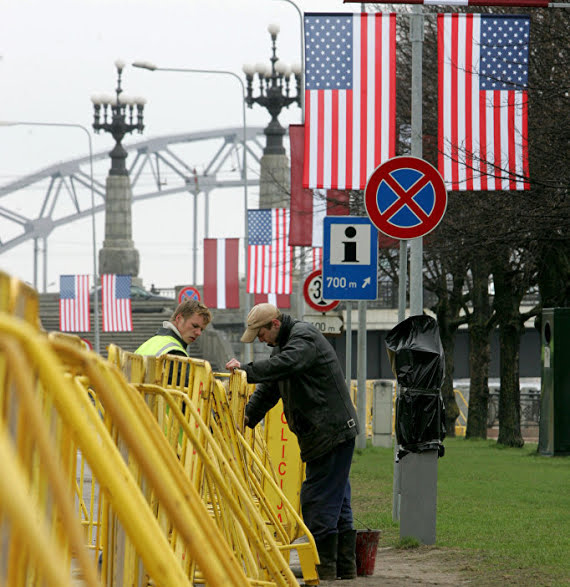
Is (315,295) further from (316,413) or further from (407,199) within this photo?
(316,413)

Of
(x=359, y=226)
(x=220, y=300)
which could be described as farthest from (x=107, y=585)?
(x=220, y=300)

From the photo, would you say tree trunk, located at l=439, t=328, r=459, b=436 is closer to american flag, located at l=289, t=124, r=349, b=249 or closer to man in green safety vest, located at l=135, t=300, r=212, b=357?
american flag, located at l=289, t=124, r=349, b=249

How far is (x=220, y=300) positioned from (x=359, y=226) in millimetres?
24631

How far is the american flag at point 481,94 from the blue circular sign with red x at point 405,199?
359 cm

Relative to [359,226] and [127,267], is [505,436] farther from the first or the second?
[127,267]

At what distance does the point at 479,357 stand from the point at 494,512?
18.6m

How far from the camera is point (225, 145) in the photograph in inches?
5576

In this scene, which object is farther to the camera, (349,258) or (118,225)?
(118,225)

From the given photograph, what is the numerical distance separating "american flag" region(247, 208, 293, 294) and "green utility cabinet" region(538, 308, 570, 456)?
1835cm

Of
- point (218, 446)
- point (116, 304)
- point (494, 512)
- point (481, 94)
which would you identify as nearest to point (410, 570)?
point (218, 446)

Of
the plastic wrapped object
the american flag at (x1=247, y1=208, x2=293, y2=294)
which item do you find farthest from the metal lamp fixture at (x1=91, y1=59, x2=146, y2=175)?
the plastic wrapped object

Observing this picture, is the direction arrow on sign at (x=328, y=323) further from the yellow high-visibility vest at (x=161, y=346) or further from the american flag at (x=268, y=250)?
the yellow high-visibility vest at (x=161, y=346)

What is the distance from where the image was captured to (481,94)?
50.4 ft

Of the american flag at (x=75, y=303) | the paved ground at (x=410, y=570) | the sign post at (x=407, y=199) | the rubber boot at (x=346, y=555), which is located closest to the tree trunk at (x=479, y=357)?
the sign post at (x=407, y=199)
